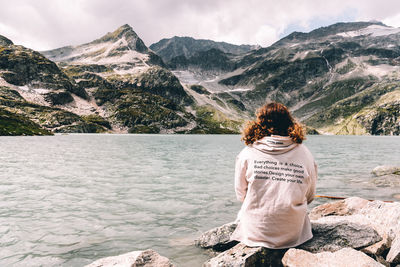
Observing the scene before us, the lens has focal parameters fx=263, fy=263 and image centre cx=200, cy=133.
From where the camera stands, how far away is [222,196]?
20.0m

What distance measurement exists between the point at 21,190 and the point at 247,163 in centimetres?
2047

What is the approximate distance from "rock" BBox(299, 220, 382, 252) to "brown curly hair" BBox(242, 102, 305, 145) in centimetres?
360

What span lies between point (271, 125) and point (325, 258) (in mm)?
3846

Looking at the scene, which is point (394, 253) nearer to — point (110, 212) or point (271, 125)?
point (271, 125)

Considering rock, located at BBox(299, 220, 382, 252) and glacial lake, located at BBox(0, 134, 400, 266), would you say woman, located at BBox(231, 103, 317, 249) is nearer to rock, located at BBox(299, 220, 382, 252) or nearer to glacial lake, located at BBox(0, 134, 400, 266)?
rock, located at BBox(299, 220, 382, 252)

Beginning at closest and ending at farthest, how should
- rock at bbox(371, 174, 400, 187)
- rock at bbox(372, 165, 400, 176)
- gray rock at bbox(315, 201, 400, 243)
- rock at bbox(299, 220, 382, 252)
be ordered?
rock at bbox(299, 220, 382, 252), gray rock at bbox(315, 201, 400, 243), rock at bbox(371, 174, 400, 187), rock at bbox(372, 165, 400, 176)

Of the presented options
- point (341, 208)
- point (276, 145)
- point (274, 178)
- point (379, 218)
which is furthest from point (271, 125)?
point (341, 208)

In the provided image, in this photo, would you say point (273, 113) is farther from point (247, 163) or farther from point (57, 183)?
point (57, 183)

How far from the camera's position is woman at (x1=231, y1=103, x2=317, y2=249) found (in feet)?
21.7

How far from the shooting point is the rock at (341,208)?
42.2 feet

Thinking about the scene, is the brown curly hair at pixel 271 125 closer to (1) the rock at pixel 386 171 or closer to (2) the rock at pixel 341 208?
(2) the rock at pixel 341 208

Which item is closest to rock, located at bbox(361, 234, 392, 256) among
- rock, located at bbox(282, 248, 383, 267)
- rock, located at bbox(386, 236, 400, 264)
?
rock, located at bbox(386, 236, 400, 264)

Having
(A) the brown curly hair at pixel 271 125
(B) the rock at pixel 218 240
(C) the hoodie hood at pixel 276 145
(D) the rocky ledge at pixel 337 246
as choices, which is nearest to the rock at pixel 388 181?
(D) the rocky ledge at pixel 337 246

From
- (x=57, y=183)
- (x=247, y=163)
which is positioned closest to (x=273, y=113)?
(x=247, y=163)
